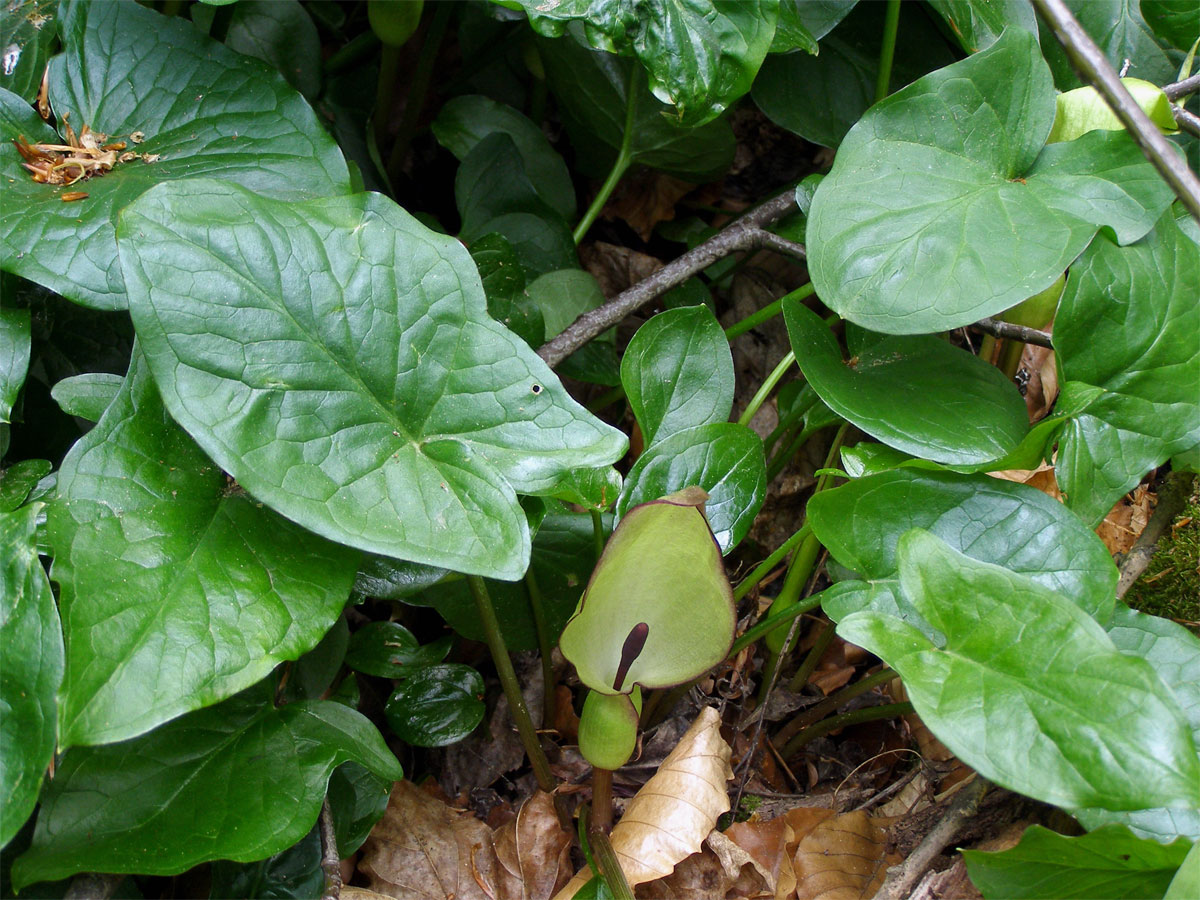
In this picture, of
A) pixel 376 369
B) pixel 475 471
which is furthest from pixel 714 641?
pixel 376 369

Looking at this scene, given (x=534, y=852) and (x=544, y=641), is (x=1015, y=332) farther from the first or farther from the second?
(x=534, y=852)

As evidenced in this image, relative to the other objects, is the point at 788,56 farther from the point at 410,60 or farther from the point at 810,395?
the point at 410,60

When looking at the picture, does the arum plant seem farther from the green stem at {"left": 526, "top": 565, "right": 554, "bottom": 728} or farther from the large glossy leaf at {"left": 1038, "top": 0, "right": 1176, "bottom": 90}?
the large glossy leaf at {"left": 1038, "top": 0, "right": 1176, "bottom": 90}

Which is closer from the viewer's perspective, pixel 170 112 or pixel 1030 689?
pixel 1030 689

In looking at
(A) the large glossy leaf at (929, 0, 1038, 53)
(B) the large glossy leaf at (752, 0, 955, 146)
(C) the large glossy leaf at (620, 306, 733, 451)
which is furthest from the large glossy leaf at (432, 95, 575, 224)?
(A) the large glossy leaf at (929, 0, 1038, 53)

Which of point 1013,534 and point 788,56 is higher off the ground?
point 788,56

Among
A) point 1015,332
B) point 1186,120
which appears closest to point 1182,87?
point 1186,120
